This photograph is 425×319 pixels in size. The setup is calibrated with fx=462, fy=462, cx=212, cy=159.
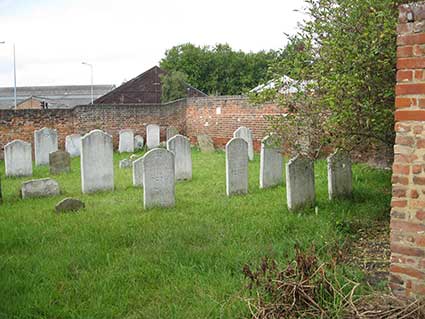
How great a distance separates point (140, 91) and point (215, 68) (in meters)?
9.67

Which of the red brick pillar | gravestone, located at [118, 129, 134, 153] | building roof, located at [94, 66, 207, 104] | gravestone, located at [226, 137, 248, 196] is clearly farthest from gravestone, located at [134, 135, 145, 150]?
building roof, located at [94, 66, 207, 104]

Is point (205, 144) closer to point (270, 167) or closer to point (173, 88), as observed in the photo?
point (270, 167)

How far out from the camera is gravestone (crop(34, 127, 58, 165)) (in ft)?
49.2

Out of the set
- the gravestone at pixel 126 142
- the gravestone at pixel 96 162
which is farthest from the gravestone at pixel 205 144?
the gravestone at pixel 96 162

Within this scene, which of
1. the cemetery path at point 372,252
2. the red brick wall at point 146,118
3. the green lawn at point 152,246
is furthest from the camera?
the red brick wall at point 146,118

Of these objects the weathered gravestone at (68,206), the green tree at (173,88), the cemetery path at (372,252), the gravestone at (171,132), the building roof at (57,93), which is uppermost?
the building roof at (57,93)

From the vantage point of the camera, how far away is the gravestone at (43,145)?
1501cm

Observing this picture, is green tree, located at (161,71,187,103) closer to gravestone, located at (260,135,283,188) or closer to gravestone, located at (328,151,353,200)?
gravestone, located at (260,135,283,188)

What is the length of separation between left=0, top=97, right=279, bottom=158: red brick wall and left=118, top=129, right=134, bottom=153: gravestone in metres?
1.16

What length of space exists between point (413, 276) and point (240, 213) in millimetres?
4002

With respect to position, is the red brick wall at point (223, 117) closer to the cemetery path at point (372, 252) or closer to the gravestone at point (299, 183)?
the gravestone at point (299, 183)

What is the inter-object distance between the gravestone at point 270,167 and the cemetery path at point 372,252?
3.16 m

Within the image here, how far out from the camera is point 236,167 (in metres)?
9.32

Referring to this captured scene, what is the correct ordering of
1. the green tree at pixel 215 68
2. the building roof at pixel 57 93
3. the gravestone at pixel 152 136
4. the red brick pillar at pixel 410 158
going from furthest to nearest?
1. the building roof at pixel 57 93
2. the green tree at pixel 215 68
3. the gravestone at pixel 152 136
4. the red brick pillar at pixel 410 158
